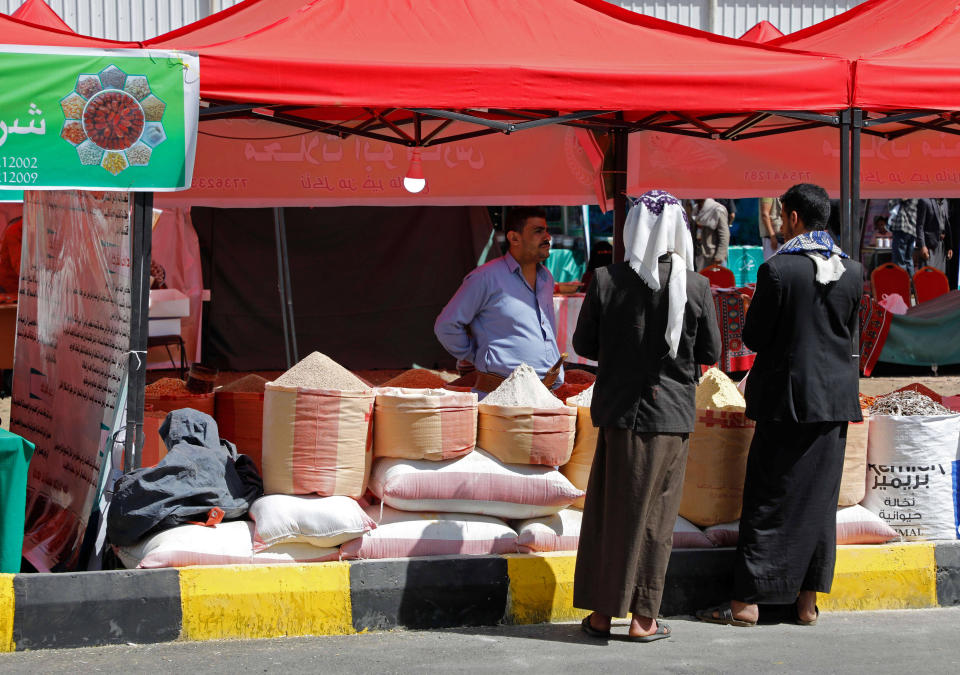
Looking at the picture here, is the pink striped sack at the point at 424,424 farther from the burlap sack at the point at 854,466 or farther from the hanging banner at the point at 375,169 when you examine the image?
the hanging banner at the point at 375,169

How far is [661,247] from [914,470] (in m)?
1.79

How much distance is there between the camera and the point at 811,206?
494cm

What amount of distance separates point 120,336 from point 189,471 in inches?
29.1

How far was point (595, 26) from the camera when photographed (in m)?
6.11

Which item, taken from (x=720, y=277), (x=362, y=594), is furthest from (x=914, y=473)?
(x=720, y=277)

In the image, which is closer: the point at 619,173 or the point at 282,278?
the point at 619,173

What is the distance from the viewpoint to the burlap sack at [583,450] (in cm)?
527

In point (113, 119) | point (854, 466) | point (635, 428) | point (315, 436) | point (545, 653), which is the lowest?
point (545, 653)

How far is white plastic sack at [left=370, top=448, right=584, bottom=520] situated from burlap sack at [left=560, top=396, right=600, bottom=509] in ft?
0.58

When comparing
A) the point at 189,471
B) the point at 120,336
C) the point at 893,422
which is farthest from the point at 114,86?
the point at 893,422

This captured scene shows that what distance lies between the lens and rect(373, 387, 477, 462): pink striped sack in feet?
16.5

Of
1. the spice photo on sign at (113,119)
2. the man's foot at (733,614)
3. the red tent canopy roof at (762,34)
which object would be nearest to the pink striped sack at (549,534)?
the man's foot at (733,614)

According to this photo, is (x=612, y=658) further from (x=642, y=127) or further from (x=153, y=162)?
(x=642, y=127)

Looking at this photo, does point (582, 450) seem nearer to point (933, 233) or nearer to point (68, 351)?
point (68, 351)
